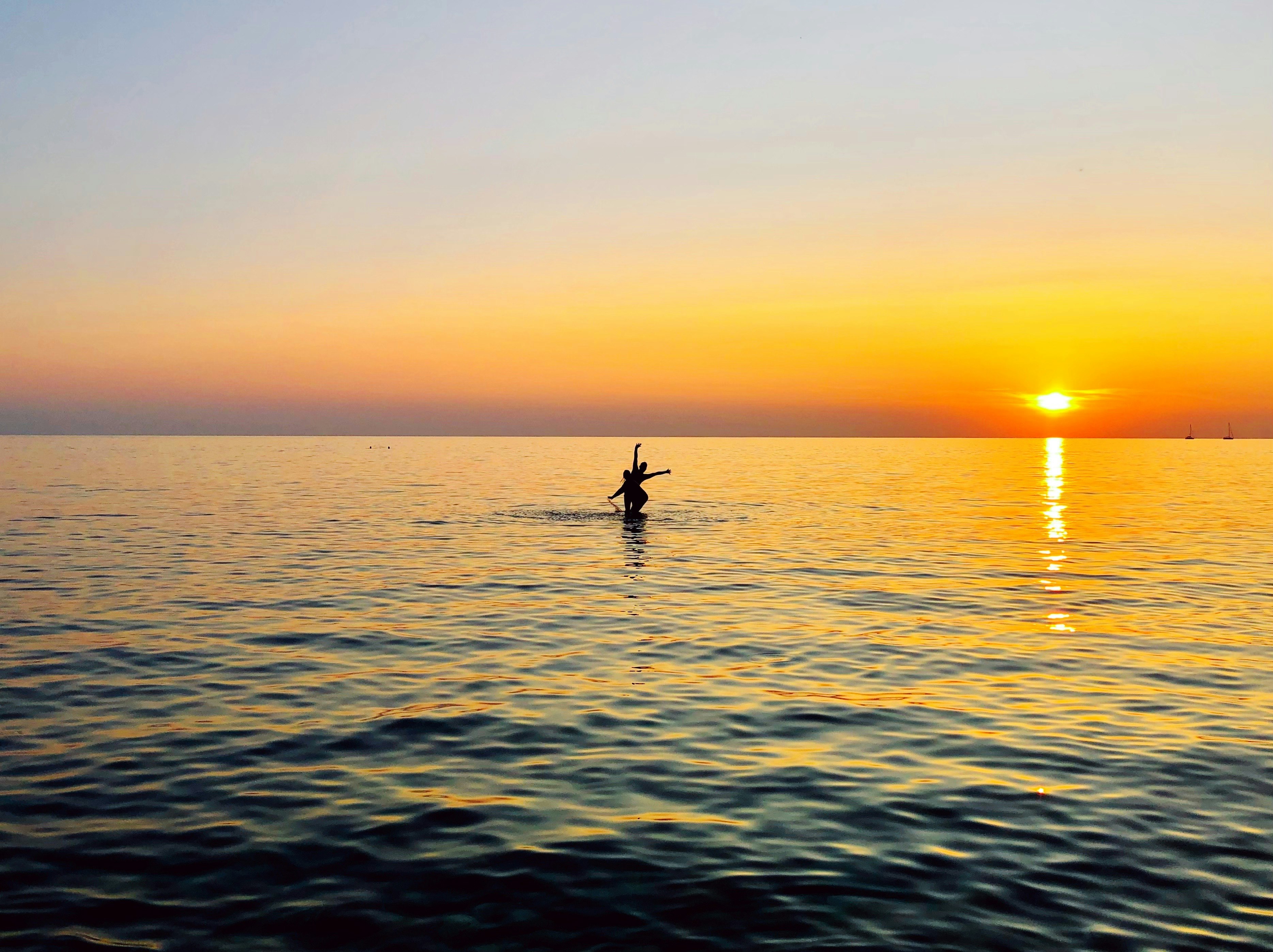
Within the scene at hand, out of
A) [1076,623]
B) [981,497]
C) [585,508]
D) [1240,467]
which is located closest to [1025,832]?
[1076,623]

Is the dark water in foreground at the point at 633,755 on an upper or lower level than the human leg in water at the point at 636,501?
lower

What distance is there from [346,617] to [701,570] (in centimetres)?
1204

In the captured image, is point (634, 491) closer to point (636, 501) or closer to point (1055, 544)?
point (636, 501)

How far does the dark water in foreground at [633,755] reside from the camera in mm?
8125

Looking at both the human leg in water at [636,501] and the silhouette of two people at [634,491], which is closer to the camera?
the silhouette of two people at [634,491]

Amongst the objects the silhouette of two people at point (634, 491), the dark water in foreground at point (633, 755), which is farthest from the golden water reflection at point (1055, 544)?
the silhouette of two people at point (634, 491)

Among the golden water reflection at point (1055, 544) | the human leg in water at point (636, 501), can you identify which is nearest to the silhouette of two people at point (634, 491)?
the human leg in water at point (636, 501)

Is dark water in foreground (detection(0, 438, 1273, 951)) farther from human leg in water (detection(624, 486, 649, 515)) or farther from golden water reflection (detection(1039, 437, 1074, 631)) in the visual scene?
human leg in water (detection(624, 486, 649, 515))

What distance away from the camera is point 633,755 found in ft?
40.8

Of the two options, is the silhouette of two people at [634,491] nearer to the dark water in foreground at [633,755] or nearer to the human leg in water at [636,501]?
the human leg in water at [636,501]

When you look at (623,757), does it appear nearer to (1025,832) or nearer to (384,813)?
(384,813)

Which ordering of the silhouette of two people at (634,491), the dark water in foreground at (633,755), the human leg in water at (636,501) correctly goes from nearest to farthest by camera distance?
the dark water in foreground at (633,755) < the silhouette of two people at (634,491) < the human leg in water at (636,501)

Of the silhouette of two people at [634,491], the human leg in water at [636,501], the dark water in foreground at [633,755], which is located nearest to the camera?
the dark water in foreground at [633,755]

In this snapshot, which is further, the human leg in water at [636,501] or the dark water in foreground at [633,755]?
the human leg in water at [636,501]
